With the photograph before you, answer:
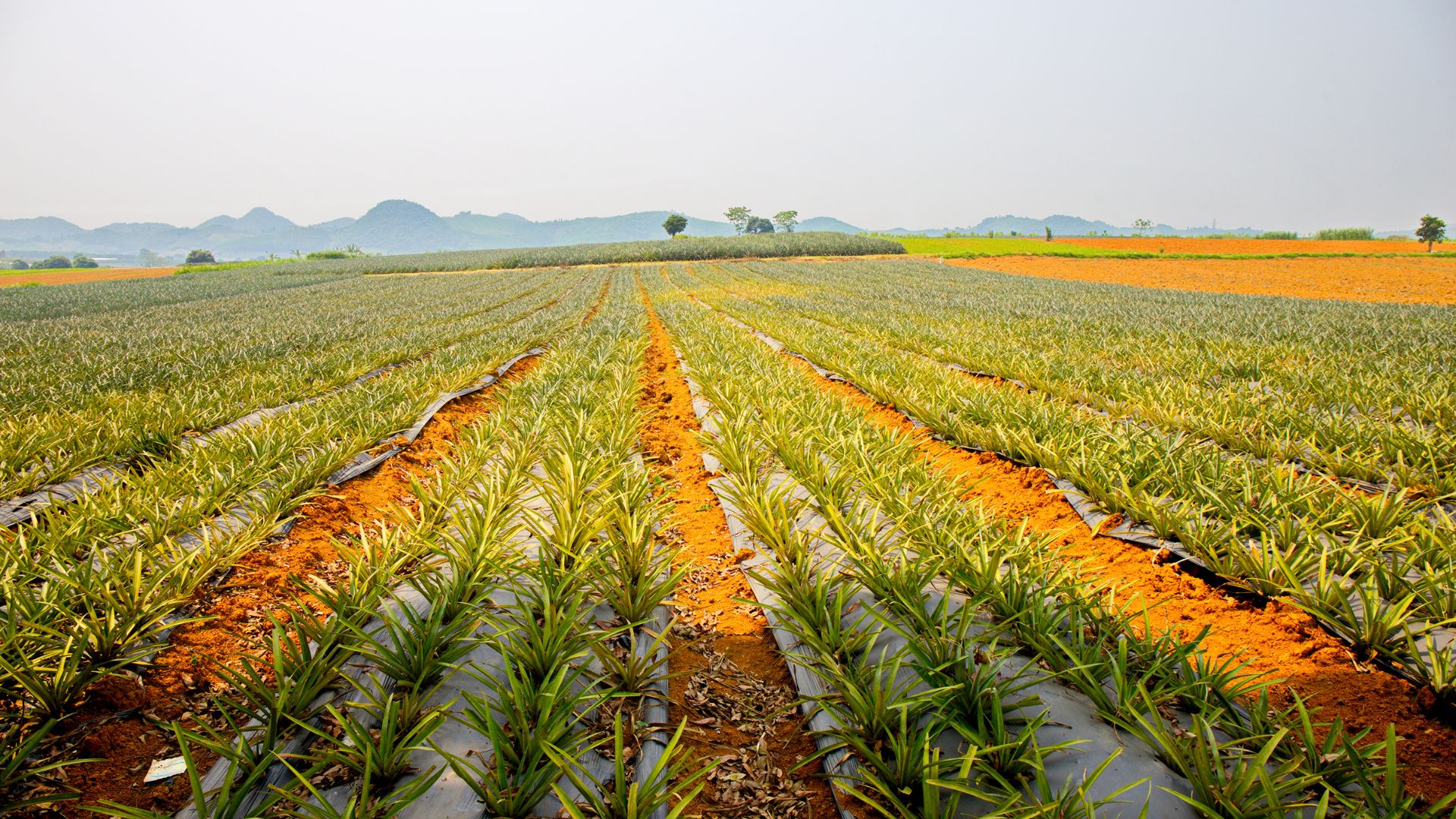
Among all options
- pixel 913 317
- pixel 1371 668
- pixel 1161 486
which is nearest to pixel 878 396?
pixel 1161 486

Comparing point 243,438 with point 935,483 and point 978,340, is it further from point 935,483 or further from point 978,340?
point 978,340

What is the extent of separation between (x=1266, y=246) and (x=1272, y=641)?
62254 millimetres

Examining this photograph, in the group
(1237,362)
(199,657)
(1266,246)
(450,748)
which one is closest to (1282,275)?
(1266,246)

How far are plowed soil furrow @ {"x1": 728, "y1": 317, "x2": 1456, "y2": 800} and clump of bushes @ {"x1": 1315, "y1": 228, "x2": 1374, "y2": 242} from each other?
73371mm

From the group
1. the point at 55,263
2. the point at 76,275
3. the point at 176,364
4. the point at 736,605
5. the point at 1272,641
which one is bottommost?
the point at 736,605

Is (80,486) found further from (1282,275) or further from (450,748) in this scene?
(1282,275)

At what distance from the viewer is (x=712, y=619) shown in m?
2.42

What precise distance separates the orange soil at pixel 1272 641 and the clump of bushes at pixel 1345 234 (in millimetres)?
73352

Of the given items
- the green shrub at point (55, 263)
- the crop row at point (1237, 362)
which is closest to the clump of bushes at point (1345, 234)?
the crop row at point (1237, 362)

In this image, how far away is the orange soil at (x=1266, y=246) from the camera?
41594mm

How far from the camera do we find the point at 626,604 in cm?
220

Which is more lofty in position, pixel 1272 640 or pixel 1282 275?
pixel 1282 275

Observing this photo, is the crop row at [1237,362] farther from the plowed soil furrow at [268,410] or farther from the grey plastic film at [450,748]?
the plowed soil furrow at [268,410]

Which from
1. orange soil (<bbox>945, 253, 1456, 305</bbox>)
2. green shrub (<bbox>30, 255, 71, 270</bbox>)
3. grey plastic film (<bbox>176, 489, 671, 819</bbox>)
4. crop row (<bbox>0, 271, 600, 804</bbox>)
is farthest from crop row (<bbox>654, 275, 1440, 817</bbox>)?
green shrub (<bbox>30, 255, 71, 270</bbox>)
